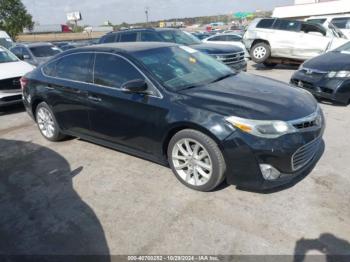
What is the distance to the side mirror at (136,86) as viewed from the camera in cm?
364

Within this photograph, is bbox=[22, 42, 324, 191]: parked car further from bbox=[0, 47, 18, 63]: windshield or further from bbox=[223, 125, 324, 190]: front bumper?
bbox=[0, 47, 18, 63]: windshield

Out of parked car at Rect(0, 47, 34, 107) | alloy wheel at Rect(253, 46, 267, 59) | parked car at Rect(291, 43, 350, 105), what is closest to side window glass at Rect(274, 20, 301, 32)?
alloy wheel at Rect(253, 46, 267, 59)

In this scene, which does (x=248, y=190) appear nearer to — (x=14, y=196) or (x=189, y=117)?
(x=189, y=117)

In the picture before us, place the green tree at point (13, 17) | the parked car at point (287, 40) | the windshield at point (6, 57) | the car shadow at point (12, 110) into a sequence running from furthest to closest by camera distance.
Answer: the green tree at point (13, 17) → the parked car at point (287, 40) → the windshield at point (6, 57) → the car shadow at point (12, 110)

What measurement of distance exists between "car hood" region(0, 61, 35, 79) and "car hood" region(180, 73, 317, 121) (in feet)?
18.6

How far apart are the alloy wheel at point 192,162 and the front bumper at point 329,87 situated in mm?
4124

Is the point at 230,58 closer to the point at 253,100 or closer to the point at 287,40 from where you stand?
the point at 287,40

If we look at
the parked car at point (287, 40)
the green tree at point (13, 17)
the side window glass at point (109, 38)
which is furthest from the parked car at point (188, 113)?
the green tree at point (13, 17)

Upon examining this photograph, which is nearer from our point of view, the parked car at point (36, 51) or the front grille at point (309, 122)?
the front grille at point (309, 122)

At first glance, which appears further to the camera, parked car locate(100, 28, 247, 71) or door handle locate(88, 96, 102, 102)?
parked car locate(100, 28, 247, 71)

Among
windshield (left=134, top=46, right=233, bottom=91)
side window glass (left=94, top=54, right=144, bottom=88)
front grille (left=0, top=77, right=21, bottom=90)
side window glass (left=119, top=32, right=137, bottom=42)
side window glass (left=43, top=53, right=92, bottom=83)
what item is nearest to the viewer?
windshield (left=134, top=46, right=233, bottom=91)

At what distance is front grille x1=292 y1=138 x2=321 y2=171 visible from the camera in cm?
324

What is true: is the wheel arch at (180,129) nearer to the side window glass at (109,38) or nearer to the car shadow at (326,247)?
the car shadow at (326,247)

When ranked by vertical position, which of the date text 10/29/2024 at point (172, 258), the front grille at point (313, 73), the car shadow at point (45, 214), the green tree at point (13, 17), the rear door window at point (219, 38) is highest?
the green tree at point (13, 17)
